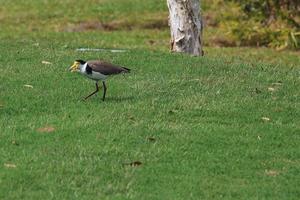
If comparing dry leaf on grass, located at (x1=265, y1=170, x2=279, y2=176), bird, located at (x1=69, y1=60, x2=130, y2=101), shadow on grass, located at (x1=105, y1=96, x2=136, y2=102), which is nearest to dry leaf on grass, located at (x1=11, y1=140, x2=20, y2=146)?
bird, located at (x1=69, y1=60, x2=130, y2=101)

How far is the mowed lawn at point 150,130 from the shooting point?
24.2 feet

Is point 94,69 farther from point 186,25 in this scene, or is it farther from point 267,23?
point 267,23

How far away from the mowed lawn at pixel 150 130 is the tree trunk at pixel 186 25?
1.34 m

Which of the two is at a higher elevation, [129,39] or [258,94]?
[258,94]

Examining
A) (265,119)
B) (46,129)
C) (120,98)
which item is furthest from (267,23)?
(46,129)

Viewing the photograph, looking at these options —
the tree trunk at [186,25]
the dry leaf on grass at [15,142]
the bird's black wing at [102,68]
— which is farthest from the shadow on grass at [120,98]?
the tree trunk at [186,25]

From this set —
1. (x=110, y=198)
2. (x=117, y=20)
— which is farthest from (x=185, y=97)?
(x=117, y=20)

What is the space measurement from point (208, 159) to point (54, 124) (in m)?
1.77

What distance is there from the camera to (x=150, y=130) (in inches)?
347

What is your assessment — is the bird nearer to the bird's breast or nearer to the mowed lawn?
the bird's breast

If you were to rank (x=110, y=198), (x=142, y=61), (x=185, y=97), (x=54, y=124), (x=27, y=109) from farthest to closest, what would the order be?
(x=142, y=61)
(x=185, y=97)
(x=27, y=109)
(x=54, y=124)
(x=110, y=198)

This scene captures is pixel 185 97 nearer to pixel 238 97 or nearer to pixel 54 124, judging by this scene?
pixel 238 97

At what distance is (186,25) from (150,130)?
19.6 ft

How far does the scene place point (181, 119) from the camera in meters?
9.34
